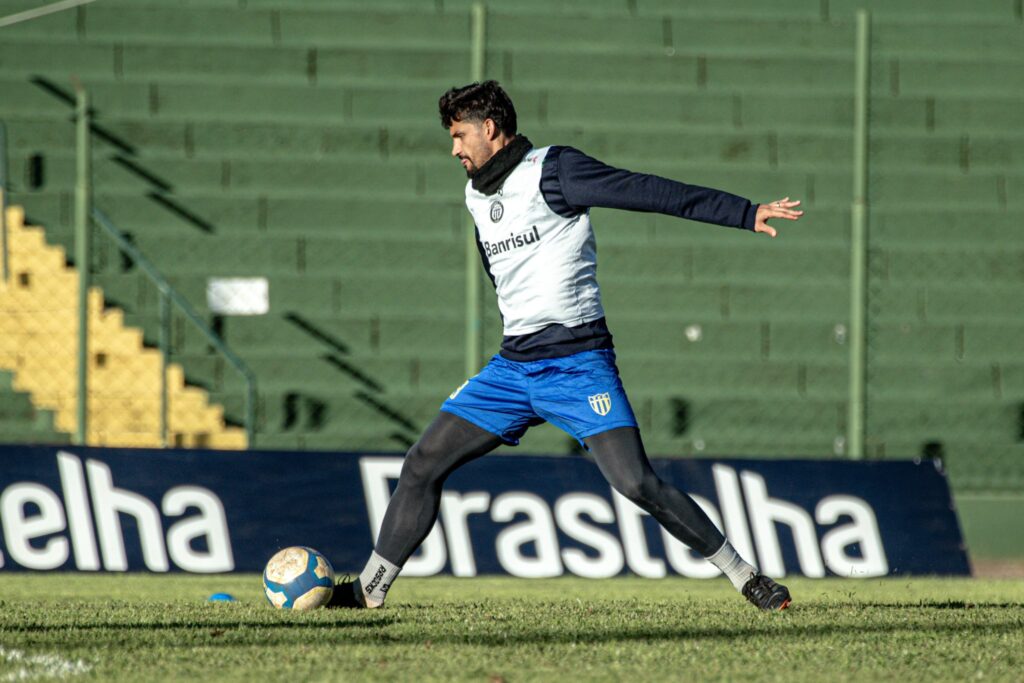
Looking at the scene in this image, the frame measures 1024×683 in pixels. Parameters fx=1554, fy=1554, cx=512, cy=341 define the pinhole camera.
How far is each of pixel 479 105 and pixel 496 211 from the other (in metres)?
0.41

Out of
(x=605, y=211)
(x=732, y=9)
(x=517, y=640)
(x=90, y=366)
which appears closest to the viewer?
(x=517, y=640)

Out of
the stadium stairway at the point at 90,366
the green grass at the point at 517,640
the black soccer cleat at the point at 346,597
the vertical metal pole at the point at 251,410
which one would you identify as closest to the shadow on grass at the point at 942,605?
the green grass at the point at 517,640

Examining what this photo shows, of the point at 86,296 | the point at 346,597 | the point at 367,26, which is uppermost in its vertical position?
the point at 367,26

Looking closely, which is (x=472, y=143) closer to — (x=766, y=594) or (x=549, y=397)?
(x=549, y=397)

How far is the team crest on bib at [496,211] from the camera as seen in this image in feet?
19.5

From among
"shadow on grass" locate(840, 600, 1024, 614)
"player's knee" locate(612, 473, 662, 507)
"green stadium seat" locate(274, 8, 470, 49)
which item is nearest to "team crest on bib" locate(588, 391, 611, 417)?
"player's knee" locate(612, 473, 662, 507)

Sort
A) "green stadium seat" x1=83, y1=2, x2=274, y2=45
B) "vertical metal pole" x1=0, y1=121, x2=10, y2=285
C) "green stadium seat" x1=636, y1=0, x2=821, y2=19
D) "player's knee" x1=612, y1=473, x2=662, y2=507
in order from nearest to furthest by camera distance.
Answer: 1. "player's knee" x1=612, y1=473, x2=662, y2=507
2. "vertical metal pole" x1=0, y1=121, x2=10, y2=285
3. "green stadium seat" x1=83, y1=2, x2=274, y2=45
4. "green stadium seat" x1=636, y1=0, x2=821, y2=19

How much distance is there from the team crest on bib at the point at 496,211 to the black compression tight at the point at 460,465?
0.79 m

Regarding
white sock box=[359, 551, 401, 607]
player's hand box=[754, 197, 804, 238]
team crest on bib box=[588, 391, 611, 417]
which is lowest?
white sock box=[359, 551, 401, 607]

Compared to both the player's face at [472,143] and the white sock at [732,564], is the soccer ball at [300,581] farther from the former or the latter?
the player's face at [472,143]

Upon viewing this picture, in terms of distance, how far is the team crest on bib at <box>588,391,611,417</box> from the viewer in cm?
588

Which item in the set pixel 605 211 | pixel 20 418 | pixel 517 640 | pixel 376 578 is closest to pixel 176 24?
pixel 20 418

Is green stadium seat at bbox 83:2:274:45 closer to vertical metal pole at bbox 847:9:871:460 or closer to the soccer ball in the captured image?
vertical metal pole at bbox 847:9:871:460

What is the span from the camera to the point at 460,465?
6.00 metres
